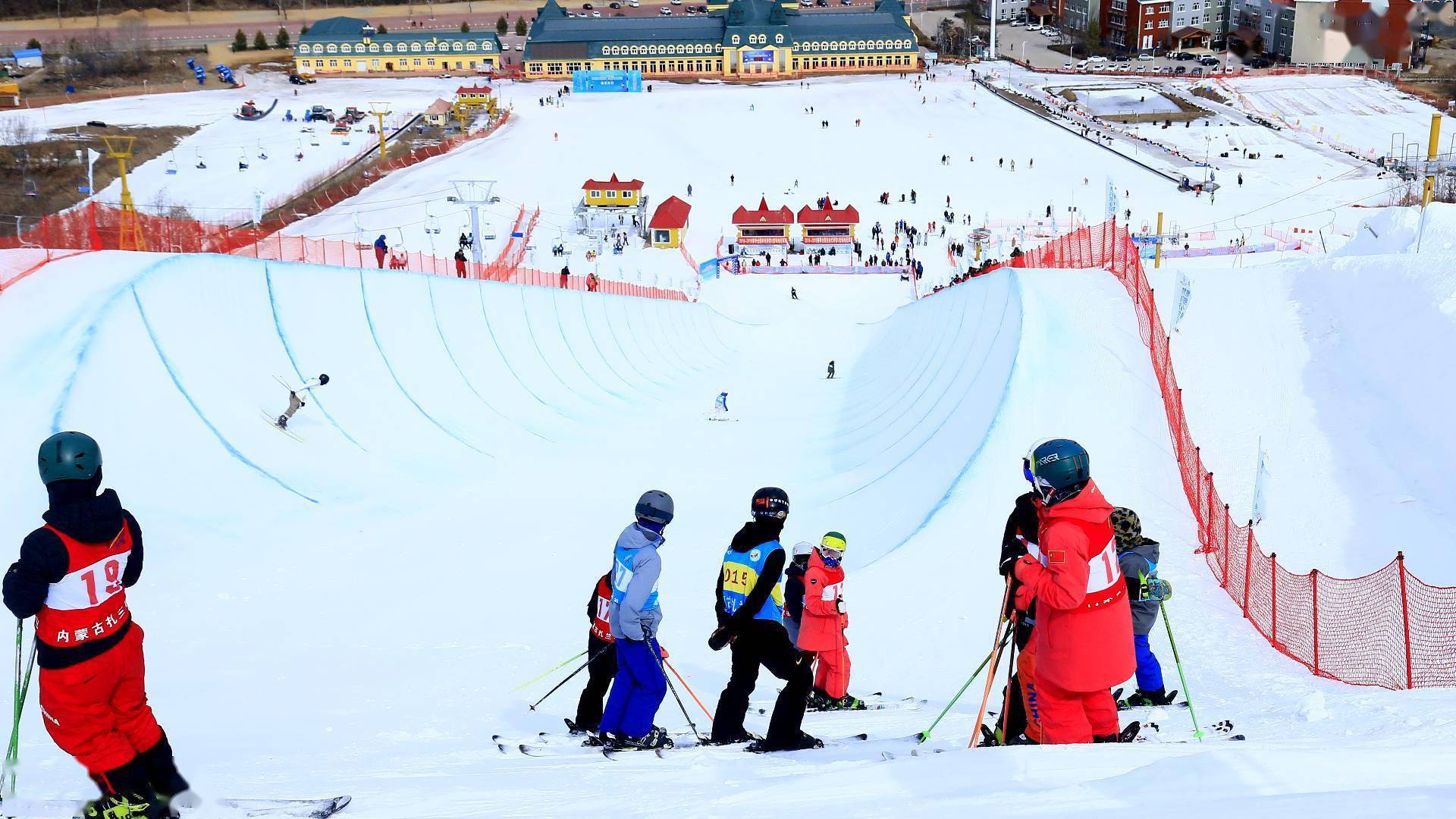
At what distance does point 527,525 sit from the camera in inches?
442

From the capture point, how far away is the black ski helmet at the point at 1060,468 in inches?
166

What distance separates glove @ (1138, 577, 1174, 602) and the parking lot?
87011 mm

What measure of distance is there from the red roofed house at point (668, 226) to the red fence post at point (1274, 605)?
36172mm

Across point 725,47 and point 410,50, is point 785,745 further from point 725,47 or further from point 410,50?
point 410,50

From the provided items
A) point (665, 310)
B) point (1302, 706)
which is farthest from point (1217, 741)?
point (665, 310)


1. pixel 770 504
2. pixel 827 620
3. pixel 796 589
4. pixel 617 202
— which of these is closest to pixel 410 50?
pixel 617 202

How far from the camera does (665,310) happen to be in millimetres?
25422

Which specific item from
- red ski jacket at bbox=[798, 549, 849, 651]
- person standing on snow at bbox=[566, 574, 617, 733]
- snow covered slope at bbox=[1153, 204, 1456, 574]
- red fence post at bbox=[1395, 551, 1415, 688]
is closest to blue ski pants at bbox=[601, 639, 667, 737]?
person standing on snow at bbox=[566, 574, 617, 733]

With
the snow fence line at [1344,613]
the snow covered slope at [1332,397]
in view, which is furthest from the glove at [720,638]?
the snow covered slope at [1332,397]

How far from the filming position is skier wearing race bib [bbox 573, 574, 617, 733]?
556 cm

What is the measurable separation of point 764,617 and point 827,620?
0.65 metres

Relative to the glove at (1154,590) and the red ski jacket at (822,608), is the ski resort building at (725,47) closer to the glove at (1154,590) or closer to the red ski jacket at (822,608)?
the red ski jacket at (822,608)

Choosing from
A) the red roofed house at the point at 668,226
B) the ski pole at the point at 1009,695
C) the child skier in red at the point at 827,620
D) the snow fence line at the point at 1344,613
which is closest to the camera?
the ski pole at the point at 1009,695

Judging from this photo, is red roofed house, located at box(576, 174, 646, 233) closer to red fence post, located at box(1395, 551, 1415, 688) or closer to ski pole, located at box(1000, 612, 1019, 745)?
red fence post, located at box(1395, 551, 1415, 688)
